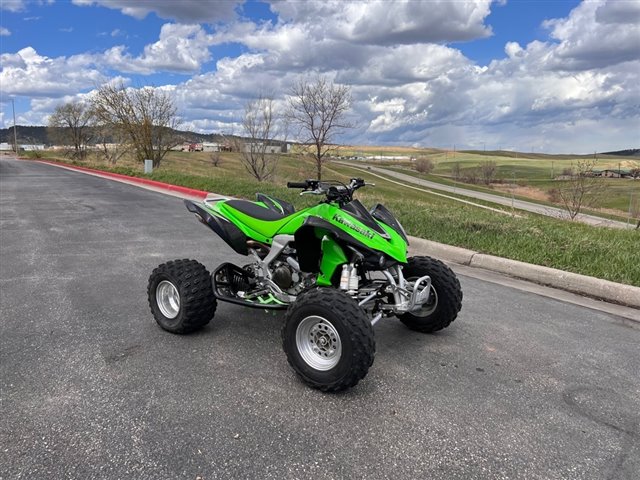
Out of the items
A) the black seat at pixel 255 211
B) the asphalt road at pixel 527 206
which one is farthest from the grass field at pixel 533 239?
the asphalt road at pixel 527 206

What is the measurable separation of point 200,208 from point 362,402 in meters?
2.28

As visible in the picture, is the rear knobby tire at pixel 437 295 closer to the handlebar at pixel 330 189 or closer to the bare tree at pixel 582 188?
the handlebar at pixel 330 189

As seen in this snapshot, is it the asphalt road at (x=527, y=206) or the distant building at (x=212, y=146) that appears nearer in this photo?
the asphalt road at (x=527, y=206)

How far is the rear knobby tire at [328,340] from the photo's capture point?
10.0 ft

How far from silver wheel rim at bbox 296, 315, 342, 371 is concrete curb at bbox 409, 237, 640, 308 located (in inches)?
146

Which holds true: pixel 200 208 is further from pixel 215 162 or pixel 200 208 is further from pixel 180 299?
pixel 215 162

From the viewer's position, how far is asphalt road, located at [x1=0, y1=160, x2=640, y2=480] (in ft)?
8.35

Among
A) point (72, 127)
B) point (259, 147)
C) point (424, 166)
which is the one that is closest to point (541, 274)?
point (259, 147)

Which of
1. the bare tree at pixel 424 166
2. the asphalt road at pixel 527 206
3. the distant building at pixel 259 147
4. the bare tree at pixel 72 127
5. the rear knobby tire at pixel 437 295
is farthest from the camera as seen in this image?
the bare tree at pixel 424 166

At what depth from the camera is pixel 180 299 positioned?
13.1 feet

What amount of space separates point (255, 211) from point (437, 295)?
1.68 meters

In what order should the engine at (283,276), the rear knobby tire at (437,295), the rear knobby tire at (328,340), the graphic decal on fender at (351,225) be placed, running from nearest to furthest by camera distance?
the rear knobby tire at (328,340) → the graphic decal on fender at (351,225) → the engine at (283,276) → the rear knobby tire at (437,295)

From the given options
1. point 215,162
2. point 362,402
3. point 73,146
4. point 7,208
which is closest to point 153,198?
point 7,208

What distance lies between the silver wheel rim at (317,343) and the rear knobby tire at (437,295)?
110cm
